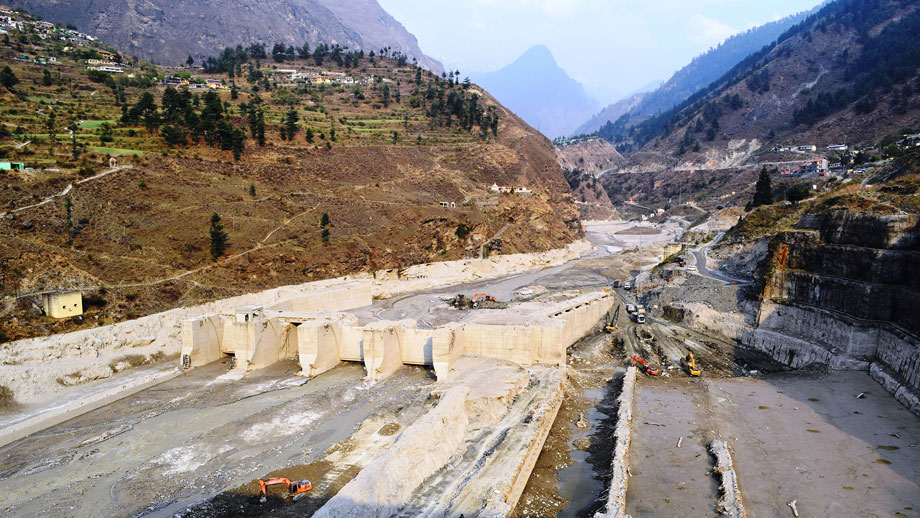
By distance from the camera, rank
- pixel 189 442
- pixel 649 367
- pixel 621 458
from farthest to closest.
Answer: pixel 649 367 → pixel 189 442 → pixel 621 458

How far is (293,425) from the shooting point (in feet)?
74.3

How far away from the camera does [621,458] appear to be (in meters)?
18.6

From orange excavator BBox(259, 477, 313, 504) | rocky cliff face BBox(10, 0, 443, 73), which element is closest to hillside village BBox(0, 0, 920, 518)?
orange excavator BBox(259, 477, 313, 504)

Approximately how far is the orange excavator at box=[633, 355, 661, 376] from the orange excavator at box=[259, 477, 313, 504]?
66.5ft

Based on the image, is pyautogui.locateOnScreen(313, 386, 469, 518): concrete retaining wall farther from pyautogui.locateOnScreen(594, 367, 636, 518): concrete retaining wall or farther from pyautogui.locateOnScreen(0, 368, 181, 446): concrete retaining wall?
Result: pyautogui.locateOnScreen(0, 368, 181, 446): concrete retaining wall

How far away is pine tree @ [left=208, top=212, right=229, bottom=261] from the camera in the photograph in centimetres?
4022

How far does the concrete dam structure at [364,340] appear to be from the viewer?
29.0 metres

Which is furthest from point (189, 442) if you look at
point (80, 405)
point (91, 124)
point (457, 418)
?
point (91, 124)

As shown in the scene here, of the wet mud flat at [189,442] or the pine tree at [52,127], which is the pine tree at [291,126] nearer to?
the pine tree at [52,127]

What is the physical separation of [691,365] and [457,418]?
53.9ft

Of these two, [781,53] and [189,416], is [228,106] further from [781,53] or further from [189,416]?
[781,53]

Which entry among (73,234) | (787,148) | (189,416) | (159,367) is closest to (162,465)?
(189,416)

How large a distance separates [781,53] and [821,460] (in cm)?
17880

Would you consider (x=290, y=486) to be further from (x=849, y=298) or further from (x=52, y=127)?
(x=52, y=127)
